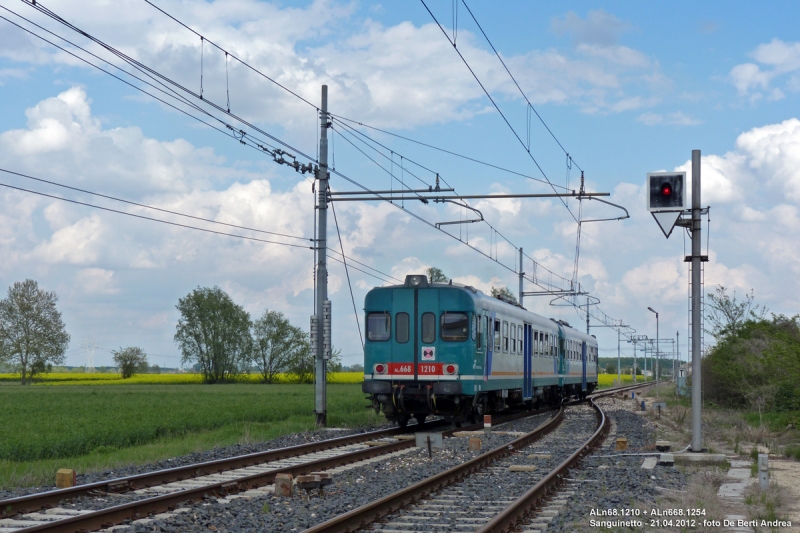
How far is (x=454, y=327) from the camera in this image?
2092 cm

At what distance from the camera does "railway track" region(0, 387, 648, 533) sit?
9.21 m

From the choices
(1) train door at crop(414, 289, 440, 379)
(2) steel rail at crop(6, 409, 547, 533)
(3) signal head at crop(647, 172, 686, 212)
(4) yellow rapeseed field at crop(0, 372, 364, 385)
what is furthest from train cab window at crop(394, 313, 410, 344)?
(4) yellow rapeseed field at crop(0, 372, 364, 385)

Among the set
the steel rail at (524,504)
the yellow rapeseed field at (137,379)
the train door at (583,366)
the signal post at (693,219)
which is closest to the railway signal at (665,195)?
the signal post at (693,219)

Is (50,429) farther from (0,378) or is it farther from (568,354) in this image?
(0,378)

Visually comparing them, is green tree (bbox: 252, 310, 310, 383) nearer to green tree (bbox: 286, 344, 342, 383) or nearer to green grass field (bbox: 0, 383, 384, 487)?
green tree (bbox: 286, 344, 342, 383)

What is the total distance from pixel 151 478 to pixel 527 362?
1706 centimetres

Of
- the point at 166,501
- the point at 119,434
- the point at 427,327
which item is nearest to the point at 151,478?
the point at 166,501

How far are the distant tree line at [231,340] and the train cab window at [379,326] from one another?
71470 millimetres

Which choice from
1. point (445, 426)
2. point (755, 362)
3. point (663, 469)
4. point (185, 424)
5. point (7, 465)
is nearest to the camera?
point (663, 469)

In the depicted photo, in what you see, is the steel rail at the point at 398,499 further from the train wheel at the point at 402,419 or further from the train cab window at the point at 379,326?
the train wheel at the point at 402,419

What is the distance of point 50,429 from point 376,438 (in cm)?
956

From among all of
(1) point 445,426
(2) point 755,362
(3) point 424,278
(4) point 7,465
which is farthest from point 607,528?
(2) point 755,362

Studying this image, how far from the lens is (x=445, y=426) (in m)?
23.4

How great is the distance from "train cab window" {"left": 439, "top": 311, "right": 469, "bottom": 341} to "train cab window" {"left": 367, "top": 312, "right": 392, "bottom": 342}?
4.13 feet
